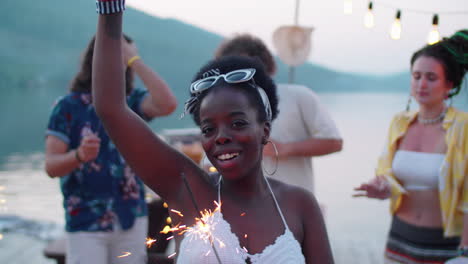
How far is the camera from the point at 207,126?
1289mm

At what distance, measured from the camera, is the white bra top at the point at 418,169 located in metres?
2.40

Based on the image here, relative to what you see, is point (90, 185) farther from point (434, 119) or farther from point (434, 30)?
point (434, 30)

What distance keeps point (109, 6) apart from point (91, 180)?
1.32m

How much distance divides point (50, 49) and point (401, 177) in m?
86.6

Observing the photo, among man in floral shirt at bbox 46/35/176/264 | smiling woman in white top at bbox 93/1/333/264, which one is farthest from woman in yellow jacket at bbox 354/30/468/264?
man in floral shirt at bbox 46/35/176/264

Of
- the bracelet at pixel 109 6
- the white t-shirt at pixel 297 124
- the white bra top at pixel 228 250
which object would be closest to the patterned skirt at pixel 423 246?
the white t-shirt at pixel 297 124

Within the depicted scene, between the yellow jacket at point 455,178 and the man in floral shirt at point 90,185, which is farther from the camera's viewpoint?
the yellow jacket at point 455,178

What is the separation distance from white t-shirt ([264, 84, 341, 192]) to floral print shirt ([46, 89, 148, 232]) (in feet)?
2.72

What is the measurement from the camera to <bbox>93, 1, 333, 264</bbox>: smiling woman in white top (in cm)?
119

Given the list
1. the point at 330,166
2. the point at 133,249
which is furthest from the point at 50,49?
the point at 133,249

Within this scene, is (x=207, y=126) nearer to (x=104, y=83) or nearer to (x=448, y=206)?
(x=104, y=83)

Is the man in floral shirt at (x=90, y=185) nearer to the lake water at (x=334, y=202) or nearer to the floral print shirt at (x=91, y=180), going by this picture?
the floral print shirt at (x=91, y=180)

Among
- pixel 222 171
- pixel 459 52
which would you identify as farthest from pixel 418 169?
pixel 222 171

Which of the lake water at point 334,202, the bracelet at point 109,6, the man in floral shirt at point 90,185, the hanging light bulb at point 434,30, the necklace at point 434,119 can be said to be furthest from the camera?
the lake water at point 334,202
